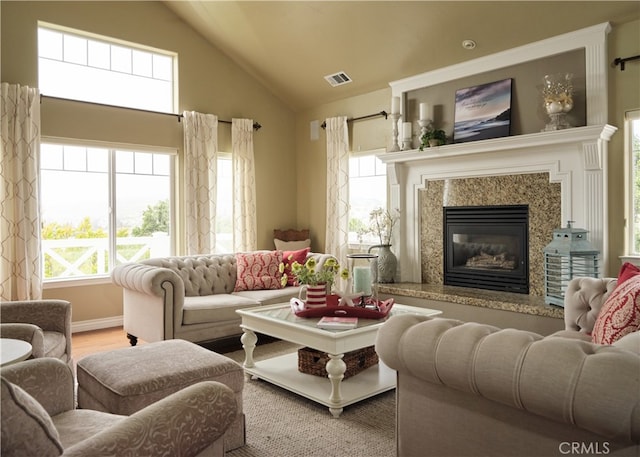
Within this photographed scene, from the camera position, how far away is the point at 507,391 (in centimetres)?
141

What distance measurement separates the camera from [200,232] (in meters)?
5.80

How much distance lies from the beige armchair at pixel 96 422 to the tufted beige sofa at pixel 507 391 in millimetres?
665

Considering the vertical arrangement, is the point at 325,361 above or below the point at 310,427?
above

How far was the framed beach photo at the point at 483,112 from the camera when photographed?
181 inches

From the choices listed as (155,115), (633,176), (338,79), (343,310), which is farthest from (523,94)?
(155,115)

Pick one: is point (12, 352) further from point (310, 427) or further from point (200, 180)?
point (200, 180)

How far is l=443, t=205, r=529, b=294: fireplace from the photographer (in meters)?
4.62

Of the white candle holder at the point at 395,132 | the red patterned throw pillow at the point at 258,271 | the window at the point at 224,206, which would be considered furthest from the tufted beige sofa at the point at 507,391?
the window at the point at 224,206

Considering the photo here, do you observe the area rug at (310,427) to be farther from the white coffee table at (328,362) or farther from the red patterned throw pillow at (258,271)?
the red patterned throw pillow at (258,271)

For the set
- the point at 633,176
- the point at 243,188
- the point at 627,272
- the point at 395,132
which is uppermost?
the point at 395,132

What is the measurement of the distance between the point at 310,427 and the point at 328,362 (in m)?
0.37

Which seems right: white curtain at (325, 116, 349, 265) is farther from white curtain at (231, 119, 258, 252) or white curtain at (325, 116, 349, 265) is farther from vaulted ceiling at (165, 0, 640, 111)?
white curtain at (231, 119, 258, 252)

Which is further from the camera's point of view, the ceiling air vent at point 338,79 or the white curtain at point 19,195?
the ceiling air vent at point 338,79

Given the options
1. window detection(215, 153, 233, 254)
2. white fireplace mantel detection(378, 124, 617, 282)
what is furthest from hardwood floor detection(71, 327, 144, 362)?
white fireplace mantel detection(378, 124, 617, 282)
